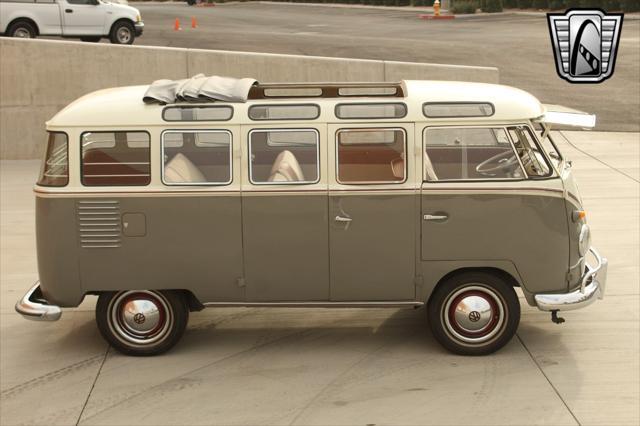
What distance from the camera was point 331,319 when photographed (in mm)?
10344

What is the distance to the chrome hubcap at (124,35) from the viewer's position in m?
25.2

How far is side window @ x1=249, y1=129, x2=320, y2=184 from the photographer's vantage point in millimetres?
8977

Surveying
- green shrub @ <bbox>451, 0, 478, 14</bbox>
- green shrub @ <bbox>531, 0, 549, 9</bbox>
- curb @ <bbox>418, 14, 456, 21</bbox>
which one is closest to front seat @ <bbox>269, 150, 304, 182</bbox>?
curb @ <bbox>418, 14, 456, 21</bbox>

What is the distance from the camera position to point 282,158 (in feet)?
29.7

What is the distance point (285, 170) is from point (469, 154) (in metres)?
1.59

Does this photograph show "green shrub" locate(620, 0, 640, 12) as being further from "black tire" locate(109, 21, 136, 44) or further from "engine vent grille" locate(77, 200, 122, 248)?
"engine vent grille" locate(77, 200, 122, 248)

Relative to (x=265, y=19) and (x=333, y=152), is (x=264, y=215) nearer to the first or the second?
(x=333, y=152)

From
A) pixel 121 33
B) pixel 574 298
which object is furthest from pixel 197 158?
pixel 121 33

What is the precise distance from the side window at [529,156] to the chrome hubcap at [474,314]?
109 centimetres

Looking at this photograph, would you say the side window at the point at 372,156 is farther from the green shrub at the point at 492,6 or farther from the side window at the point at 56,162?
the green shrub at the point at 492,6

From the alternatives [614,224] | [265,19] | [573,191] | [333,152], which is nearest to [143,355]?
[333,152]

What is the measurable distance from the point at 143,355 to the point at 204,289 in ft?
2.74

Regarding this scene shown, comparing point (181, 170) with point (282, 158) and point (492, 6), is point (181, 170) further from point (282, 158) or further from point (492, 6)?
point (492, 6)

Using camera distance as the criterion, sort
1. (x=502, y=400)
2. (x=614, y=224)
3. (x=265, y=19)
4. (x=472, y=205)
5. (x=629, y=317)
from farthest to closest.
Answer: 1. (x=265, y=19)
2. (x=614, y=224)
3. (x=629, y=317)
4. (x=472, y=205)
5. (x=502, y=400)
